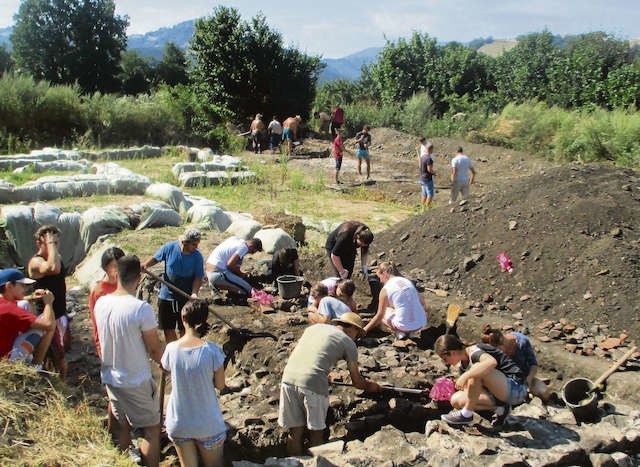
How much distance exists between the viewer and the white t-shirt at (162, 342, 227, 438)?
3.49 metres

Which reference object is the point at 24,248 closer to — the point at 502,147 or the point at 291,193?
the point at 291,193

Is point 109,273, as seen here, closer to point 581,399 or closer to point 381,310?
point 381,310

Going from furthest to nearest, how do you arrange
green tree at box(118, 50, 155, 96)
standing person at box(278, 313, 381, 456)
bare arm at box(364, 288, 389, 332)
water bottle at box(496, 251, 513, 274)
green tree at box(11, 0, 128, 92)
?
green tree at box(118, 50, 155, 96) → green tree at box(11, 0, 128, 92) → water bottle at box(496, 251, 513, 274) → bare arm at box(364, 288, 389, 332) → standing person at box(278, 313, 381, 456)

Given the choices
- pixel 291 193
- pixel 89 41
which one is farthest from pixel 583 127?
pixel 89 41

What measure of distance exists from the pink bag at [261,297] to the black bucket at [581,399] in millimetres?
3361

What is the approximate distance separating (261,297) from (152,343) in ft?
10.7

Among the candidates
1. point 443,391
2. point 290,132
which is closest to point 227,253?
point 443,391

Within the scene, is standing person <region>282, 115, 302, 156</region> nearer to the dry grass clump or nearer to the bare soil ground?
the bare soil ground

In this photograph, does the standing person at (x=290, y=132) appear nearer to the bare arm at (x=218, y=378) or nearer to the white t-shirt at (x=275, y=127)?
the white t-shirt at (x=275, y=127)

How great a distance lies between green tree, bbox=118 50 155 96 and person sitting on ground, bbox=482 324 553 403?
31721mm

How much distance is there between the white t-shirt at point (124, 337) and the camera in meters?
3.64

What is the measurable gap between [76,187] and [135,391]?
323 inches

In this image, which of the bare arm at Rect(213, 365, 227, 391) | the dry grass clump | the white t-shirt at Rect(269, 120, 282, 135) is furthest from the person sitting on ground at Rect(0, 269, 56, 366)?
the white t-shirt at Rect(269, 120, 282, 135)

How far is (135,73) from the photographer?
35.8m
